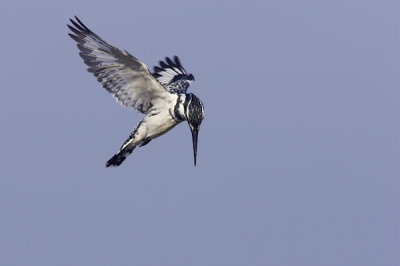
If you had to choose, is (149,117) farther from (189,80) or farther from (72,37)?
(189,80)

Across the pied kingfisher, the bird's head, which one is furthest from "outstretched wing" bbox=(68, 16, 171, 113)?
the bird's head

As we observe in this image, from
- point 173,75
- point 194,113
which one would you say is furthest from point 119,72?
point 173,75

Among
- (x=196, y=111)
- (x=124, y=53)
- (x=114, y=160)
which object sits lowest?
(x=114, y=160)

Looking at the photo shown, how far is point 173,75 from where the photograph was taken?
14.4m

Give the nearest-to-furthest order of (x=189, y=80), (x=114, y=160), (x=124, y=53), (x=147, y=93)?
(x=124, y=53) → (x=147, y=93) → (x=114, y=160) → (x=189, y=80)

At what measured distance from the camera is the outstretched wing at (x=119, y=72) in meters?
10.6

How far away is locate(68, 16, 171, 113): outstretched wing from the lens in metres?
10.6

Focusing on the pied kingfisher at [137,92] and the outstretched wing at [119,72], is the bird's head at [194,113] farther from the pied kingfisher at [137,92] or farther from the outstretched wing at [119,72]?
the outstretched wing at [119,72]

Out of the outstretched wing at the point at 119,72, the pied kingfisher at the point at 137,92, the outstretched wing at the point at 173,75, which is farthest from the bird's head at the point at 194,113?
the outstretched wing at the point at 173,75

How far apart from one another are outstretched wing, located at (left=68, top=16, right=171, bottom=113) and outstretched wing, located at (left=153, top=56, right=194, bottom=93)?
118cm

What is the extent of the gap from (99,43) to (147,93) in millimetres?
1120

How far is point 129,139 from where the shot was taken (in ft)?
37.7

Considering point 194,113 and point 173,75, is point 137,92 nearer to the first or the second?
point 194,113

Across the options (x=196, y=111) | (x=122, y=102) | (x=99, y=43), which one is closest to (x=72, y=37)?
(x=99, y=43)
